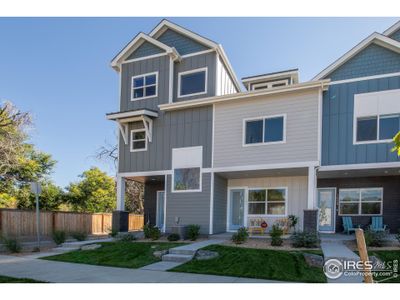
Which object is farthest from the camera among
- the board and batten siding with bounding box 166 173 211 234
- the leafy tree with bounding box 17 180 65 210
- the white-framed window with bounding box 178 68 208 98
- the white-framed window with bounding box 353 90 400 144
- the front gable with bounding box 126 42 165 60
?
the leafy tree with bounding box 17 180 65 210

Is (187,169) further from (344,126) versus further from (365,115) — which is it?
(365,115)

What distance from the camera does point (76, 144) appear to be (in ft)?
102

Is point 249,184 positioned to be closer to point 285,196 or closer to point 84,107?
point 285,196

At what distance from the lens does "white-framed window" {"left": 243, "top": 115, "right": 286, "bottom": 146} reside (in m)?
13.9

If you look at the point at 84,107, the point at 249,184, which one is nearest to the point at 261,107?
the point at 249,184

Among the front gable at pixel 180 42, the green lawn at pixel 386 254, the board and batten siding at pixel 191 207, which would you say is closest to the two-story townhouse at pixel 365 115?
the green lawn at pixel 386 254

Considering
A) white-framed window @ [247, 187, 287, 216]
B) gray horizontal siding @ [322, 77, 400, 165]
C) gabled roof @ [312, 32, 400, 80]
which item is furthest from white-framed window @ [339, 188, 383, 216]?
gabled roof @ [312, 32, 400, 80]

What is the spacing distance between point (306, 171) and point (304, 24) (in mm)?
6088

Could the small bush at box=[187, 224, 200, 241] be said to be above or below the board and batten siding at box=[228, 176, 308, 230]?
below

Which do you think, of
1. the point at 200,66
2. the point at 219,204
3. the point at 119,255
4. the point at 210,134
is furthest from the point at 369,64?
the point at 119,255

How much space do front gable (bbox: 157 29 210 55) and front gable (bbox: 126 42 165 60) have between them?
2.23ft

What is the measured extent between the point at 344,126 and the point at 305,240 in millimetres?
4932

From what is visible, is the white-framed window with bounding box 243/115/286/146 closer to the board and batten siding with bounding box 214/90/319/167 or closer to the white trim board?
the board and batten siding with bounding box 214/90/319/167

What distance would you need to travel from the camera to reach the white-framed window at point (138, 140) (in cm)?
1664
